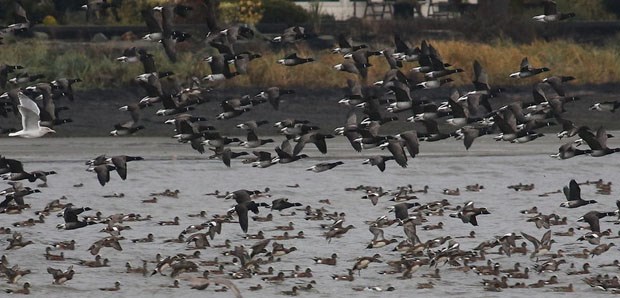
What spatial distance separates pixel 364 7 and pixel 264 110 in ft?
105

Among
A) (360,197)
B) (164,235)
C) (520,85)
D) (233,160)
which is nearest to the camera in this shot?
(164,235)

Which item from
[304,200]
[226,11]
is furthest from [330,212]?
[226,11]

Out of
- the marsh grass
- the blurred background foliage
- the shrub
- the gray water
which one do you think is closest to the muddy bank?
the marsh grass

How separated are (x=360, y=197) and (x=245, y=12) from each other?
33277 mm

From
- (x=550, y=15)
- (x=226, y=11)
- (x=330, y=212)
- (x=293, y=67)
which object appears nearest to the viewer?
(x=330, y=212)

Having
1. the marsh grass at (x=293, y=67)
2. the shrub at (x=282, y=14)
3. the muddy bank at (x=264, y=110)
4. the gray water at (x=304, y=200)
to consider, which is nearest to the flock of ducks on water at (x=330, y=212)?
the gray water at (x=304, y=200)

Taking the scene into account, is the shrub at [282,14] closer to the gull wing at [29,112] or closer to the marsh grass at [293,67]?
the marsh grass at [293,67]

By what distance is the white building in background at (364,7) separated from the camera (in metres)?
72.9

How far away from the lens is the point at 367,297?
20.9 m

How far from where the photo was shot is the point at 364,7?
76.1 m

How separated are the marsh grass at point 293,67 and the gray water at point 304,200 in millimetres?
8050

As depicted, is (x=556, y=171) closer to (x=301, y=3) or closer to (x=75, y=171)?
(x=75, y=171)

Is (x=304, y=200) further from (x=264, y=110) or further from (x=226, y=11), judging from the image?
(x=226, y=11)

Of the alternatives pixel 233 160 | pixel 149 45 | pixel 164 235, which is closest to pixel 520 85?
pixel 149 45
